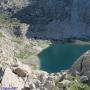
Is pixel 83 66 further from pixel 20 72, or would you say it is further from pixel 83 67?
pixel 20 72

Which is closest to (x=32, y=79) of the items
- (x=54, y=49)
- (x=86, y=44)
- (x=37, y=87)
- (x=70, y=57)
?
(x=37, y=87)

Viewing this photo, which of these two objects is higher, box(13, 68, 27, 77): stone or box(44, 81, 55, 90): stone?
box(44, 81, 55, 90): stone

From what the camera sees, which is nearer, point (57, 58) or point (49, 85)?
point (49, 85)

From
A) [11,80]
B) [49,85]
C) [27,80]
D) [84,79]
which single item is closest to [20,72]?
[27,80]

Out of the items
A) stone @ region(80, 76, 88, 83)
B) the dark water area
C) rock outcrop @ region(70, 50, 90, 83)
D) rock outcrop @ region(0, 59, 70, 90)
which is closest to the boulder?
rock outcrop @ region(70, 50, 90, 83)

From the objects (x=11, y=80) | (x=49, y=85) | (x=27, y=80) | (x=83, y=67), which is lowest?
(x=27, y=80)

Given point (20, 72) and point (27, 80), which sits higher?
point (20, 72)

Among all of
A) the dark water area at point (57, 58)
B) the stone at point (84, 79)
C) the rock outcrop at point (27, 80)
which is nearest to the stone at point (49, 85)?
the rock outcrop at point (27, 80)

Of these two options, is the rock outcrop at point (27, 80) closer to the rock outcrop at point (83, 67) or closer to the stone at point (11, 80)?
the stone at point (11, 80)

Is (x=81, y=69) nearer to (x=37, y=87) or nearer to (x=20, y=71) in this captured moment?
(x=37, y=87)

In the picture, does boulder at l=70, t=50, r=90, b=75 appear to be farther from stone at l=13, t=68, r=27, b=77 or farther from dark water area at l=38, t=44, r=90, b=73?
dark water area at l=38, t=44, r=90, b=73

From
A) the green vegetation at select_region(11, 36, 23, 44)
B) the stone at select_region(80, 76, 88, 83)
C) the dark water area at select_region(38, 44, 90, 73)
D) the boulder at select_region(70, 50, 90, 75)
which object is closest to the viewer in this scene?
the stone at select_region(80, 76, 88, 83)

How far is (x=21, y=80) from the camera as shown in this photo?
128 feet

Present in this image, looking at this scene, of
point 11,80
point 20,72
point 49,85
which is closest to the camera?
point 49,85
